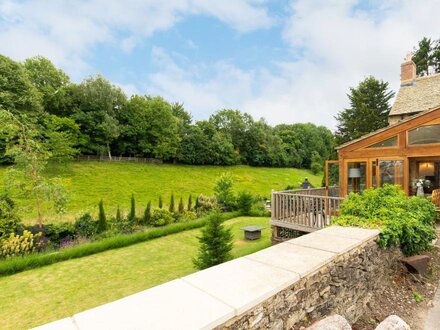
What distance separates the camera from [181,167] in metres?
31.0

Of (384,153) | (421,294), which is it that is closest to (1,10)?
(421,294)

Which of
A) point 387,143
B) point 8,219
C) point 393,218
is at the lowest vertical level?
point 8,219

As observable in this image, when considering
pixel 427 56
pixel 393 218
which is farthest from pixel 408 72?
pixel 427 56

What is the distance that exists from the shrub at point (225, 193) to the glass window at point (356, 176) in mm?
7965

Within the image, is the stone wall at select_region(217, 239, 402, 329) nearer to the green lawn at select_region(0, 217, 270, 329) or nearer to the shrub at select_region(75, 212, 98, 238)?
the green lawn at select_region(0, 217, 270, 329)

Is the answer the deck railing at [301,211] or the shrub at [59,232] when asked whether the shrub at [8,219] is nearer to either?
the shrub at [59,232]

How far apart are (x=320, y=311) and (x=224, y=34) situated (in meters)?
13.0

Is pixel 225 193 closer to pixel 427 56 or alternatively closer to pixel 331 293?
pixel 331 293

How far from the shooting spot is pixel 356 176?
9.06 m

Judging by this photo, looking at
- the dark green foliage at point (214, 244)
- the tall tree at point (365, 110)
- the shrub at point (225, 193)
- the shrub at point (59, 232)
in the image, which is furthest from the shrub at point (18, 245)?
the tall tree at point (365, 110)

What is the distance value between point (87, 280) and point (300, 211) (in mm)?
6303

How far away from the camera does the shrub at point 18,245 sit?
7053 millimetres

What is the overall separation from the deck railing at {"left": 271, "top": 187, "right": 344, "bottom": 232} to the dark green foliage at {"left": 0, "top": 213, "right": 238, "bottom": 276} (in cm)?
188

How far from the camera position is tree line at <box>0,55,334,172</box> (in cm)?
2223
